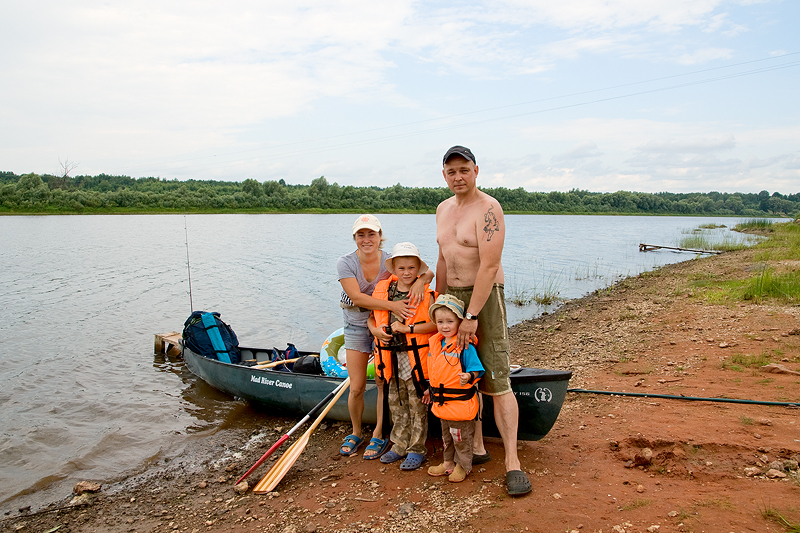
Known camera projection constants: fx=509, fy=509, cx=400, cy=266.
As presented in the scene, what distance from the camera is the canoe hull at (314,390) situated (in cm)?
436

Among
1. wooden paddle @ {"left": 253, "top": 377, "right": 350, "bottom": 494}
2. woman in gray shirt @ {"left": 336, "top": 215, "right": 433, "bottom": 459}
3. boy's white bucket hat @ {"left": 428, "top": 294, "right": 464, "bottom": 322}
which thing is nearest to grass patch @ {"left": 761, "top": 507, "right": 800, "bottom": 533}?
boy's white bucket hat @ {"left": 428, "top": 294, "right": 464, "bottom": 322}

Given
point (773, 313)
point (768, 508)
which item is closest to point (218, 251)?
point (773, 313)

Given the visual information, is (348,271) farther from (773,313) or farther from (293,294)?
(293,294)

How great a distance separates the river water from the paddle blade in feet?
6.42

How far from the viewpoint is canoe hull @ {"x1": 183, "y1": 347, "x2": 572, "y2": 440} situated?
4.36 meters

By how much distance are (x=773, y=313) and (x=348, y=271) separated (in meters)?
7.84

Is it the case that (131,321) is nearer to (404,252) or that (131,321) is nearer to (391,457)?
(391,457)

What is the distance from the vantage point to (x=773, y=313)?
8484 millimetres

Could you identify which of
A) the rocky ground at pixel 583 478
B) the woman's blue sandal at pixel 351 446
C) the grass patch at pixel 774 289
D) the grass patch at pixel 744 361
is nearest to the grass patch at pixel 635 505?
the rocky ground at pixel 583 478

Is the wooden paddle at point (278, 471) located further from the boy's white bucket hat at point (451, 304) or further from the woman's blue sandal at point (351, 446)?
the boy's white bucket hat at point (451, 304)

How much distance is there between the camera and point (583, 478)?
3.85 meters

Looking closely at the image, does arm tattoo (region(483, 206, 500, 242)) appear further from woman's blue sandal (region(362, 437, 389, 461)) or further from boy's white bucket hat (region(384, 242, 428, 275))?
woman's blue sandal (region(362, 437, 389, 461))

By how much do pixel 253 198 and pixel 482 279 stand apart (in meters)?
67.0

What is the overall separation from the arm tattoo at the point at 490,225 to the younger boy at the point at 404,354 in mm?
640
